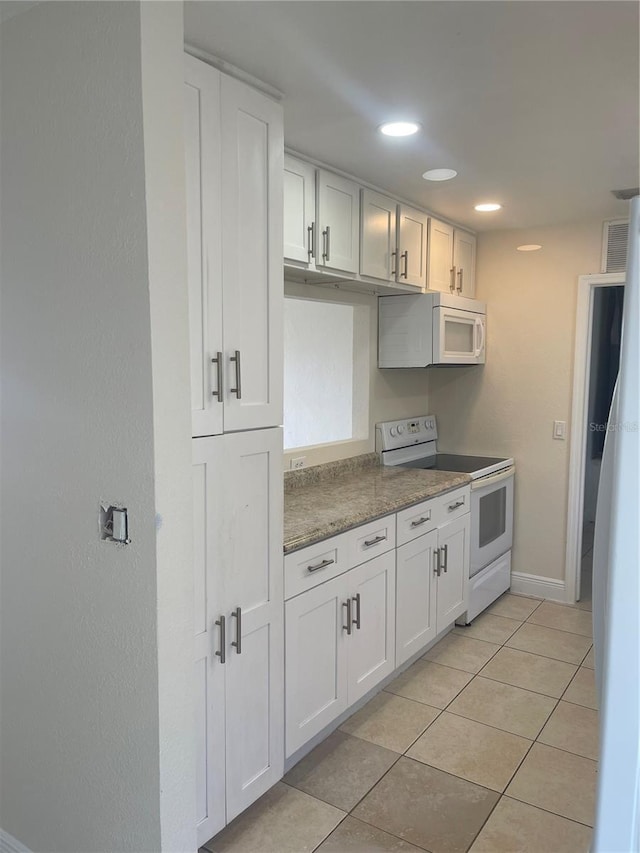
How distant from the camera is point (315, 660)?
228cm

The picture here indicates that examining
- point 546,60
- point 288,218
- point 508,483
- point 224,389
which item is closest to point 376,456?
point 508,483

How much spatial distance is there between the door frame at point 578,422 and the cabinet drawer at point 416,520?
1.29 m

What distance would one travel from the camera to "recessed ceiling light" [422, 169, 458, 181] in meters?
2.74

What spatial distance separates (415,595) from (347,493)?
591mm

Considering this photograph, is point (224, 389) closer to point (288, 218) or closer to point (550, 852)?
point (288, 218)

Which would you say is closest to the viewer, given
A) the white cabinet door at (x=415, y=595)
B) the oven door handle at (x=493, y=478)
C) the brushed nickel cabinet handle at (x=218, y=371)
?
the brushed nickel cabinet handle at (x=218, y=371)

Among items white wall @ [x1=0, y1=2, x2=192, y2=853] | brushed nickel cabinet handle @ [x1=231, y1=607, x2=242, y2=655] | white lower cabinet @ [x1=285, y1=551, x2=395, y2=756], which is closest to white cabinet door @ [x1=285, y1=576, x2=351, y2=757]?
white lower cabinet @ [x1=285, y1=551, x2=395, y2=756]

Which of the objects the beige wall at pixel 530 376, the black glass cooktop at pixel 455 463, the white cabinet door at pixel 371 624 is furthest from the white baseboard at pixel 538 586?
the white cabinet door at pixel 371 624

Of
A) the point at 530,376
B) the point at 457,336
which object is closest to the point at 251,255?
the point at 457,336

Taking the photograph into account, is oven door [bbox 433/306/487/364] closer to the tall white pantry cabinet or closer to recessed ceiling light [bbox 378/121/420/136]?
recessed ceiling light [bbox 378/121/420/136]

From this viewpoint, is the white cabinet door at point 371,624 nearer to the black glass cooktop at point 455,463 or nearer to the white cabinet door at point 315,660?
the white cabinet door at point 315,660

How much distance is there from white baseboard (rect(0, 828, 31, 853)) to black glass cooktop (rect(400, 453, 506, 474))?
260 cm

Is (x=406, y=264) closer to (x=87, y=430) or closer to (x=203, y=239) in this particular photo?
(x=203, y=239)

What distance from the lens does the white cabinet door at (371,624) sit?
98.3 inches
